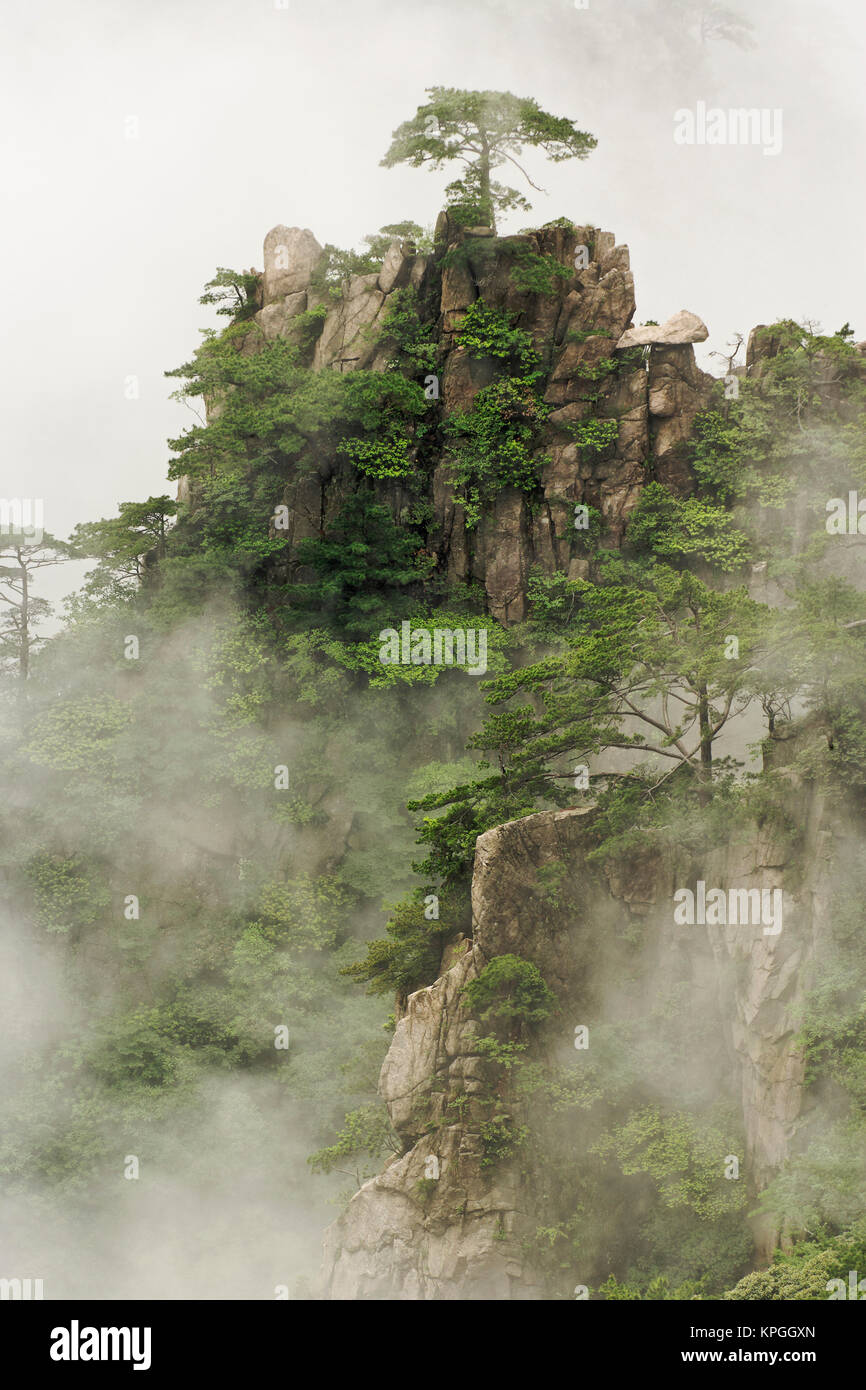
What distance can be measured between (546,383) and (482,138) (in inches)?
242

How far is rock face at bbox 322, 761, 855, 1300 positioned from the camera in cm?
1856

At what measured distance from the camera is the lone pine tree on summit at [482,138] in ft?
95.8

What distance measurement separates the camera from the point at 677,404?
96.6 ft

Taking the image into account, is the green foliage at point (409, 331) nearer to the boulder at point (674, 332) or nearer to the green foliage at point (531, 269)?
the green foliage at point (531, 269)

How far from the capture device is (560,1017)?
2006 centimetres

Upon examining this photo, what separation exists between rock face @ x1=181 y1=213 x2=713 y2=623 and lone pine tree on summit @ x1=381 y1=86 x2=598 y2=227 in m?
0.90

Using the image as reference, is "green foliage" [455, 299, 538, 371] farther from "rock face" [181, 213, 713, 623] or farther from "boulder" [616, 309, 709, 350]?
"boulder" [616, 309, 709, 350]

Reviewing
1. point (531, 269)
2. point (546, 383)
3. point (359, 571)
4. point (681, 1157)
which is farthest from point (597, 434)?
point (681, 1157)

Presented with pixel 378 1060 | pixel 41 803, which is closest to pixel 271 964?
pixel 378 1060

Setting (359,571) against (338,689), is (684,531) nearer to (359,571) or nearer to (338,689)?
(359,571)

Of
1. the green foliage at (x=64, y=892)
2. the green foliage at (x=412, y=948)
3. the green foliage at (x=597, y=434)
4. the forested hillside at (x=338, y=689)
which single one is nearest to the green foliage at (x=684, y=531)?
the forested hillside at (x=338, y=689)

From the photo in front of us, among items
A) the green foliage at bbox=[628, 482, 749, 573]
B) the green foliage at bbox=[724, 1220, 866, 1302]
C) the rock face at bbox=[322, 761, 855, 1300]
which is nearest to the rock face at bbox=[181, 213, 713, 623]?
the green foliage at bbox=[628, 482, 749, 573]

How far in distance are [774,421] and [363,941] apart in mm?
15584

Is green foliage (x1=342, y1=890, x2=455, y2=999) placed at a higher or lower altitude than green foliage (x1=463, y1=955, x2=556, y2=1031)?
higher
